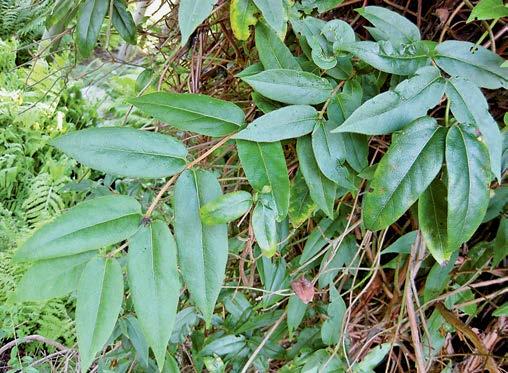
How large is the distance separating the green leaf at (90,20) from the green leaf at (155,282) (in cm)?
40

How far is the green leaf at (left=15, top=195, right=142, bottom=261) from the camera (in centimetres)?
36

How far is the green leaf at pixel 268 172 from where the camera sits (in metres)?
0.42

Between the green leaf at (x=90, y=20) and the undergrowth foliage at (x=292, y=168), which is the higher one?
the green leaf at (x=90, y=20)

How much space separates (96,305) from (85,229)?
0.06 meters

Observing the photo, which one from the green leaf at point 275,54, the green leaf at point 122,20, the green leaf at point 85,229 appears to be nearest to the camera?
the green leaf at point 85,229

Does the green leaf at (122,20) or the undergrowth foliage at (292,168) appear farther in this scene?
the green leaf at (122,20)

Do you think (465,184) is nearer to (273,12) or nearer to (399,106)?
(399,106)

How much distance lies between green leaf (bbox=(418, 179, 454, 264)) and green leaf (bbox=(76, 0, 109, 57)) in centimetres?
50

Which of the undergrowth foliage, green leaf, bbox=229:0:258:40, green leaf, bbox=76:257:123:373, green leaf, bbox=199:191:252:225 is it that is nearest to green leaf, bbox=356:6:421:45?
the undergrowth foliage

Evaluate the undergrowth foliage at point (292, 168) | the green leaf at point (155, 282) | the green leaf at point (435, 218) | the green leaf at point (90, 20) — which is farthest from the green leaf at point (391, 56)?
the green leaf at point (90, 20)

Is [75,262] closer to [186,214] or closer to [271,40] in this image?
[186,214]

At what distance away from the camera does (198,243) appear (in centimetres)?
41

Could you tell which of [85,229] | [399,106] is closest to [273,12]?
[399,106]

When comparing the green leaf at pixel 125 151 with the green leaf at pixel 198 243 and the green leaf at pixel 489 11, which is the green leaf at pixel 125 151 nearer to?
the green leaf at pixel 198 243
